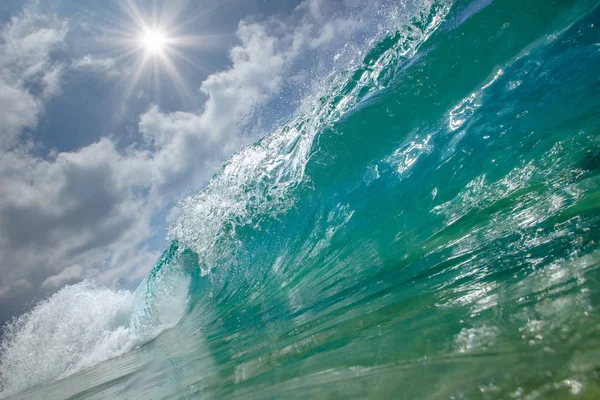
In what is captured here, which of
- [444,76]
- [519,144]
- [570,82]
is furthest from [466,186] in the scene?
[444,76]

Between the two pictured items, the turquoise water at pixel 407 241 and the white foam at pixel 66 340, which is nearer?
the turquoise water at pixel 407 241

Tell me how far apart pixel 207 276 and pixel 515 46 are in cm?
737

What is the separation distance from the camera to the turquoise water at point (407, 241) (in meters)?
1.11

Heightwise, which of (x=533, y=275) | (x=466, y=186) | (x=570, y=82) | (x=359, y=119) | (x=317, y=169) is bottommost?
(x=533, y=275)

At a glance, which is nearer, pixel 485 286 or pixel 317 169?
pixel 485 286

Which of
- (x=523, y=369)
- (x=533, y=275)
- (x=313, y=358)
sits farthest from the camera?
(x=313, y=358)

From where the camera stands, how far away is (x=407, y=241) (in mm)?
3197

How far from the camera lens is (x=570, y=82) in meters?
3.74

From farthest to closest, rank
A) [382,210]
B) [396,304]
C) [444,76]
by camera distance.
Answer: [444,76] < [382,210] < [396,304]

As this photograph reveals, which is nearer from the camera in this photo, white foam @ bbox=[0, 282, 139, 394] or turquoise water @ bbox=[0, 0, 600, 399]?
turquoise water @ bbox=[0, 0, 600, 399]

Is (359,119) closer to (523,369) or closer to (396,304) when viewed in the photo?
(396,304)

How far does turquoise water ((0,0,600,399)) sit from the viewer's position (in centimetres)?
111

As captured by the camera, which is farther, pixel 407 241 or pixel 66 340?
pixel 66 340

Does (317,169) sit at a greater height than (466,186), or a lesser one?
greater
